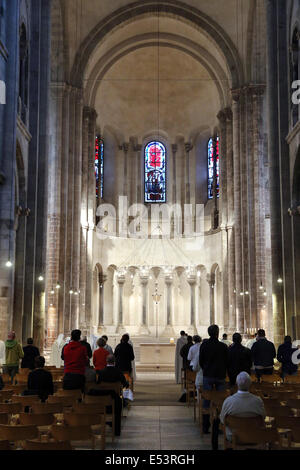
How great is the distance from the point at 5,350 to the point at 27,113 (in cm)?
1135

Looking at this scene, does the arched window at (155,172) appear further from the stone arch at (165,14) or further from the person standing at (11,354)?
the person standing at (11,354)

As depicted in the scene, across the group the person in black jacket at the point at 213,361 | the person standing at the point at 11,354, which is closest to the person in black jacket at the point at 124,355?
the person standing at the point at 11,354

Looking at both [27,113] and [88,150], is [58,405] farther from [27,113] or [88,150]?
→ [88,150]

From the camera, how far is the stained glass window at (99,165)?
44.4 meters

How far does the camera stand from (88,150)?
39188 millimetres

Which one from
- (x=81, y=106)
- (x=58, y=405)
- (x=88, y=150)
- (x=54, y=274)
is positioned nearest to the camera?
(x=58, y=405)

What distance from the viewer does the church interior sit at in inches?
890

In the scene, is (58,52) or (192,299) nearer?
(58,52)

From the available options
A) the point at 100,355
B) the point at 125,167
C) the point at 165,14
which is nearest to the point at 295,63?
the point at 100,355

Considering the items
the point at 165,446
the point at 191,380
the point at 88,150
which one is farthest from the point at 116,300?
the point at 165,446

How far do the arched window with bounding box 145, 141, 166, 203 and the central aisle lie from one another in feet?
95.9

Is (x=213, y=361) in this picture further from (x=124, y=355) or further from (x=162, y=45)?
(x=162, y=45)

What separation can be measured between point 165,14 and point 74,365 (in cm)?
3147

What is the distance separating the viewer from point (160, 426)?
454 inches
